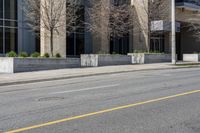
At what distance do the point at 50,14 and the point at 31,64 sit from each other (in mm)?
5996

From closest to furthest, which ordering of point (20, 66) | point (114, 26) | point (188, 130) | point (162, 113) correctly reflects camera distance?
point (188, 130) < point (162, 113) < point (20, 66) < point (114, 26)

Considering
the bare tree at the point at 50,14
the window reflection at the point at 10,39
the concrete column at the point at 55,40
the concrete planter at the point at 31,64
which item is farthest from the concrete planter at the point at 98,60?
the window reflection at the point at 10,39

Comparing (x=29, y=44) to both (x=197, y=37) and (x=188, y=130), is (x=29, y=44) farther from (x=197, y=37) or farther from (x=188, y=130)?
(x=188, y=130)

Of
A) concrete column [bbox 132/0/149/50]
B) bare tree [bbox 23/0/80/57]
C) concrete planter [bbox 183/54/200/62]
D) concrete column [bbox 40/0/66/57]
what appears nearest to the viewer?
bare tree [bbox 23/0/80/57]

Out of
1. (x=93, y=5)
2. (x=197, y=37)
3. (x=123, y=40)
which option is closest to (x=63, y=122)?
(x=93, y=5)

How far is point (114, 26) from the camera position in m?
39.4

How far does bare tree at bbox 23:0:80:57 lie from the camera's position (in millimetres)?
32438

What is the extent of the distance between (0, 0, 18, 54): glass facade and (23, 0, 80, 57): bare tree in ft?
5.59

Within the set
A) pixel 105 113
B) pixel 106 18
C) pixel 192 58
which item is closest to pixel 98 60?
pixel 106 18

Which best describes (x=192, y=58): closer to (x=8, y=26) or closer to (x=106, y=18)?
(x=106, y=18)

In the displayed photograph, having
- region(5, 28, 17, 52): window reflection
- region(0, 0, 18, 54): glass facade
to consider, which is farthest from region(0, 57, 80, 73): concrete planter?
region(5, 28, 17, 52): window reflection

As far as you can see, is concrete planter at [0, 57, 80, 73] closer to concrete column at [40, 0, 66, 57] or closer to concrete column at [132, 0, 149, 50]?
concrete column at [40, 0, 66, 57]

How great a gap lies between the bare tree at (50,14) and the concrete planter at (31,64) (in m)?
1.89

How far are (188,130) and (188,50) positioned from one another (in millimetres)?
53233
